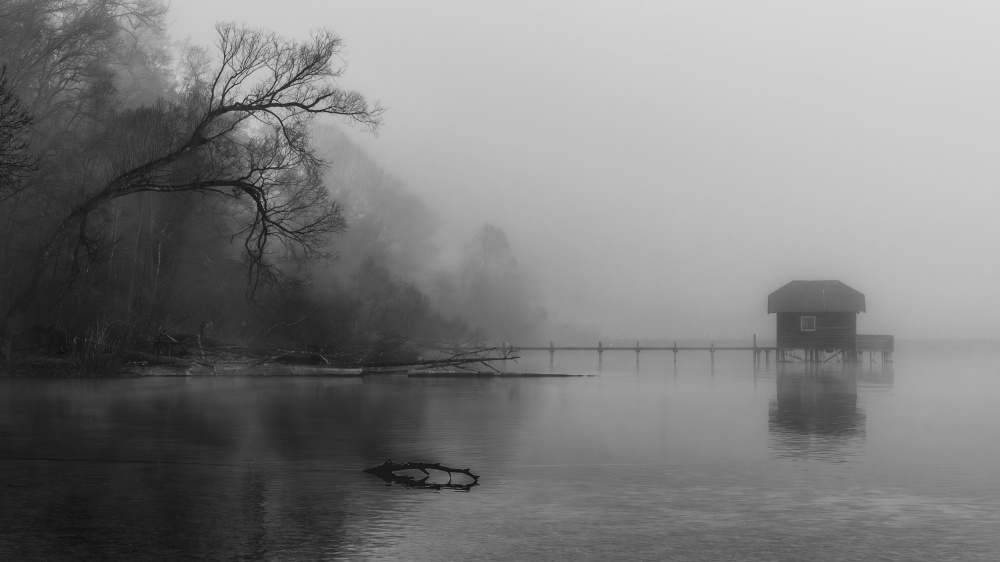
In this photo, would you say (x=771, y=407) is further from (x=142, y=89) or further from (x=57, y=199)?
(x=142, y=89)

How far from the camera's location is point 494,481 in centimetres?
1580

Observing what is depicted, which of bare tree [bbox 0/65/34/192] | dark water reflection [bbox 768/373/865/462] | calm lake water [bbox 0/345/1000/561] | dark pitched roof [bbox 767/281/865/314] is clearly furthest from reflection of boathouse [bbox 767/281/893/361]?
bare tree [bbox 0/65/34/192]

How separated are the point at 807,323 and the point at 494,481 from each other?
66939 mm

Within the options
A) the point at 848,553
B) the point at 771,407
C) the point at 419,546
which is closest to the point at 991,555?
the point at 848,553

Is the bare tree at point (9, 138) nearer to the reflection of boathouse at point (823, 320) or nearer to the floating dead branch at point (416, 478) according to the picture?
the floating dead branch at point (416, 478)

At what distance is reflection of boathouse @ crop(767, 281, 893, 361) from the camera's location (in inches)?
3063

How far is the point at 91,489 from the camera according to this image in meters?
14.4

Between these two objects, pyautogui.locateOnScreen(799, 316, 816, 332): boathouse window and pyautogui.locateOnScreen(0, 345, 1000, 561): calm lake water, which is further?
pyautogui.locateOnScreen(799, 316, 816, 332): boathouse window

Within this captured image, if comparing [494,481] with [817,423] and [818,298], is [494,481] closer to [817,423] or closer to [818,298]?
[817,423]

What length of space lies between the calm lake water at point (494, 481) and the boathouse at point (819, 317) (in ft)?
151

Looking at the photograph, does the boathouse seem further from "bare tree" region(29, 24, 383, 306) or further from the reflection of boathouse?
"bare tree" region(29, 24, 383, 306)

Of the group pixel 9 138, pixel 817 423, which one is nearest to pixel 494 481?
pixel 817 423

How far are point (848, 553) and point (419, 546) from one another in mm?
4268

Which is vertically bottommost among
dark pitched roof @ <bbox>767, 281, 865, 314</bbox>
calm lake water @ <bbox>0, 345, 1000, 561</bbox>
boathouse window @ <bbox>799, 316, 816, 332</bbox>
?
calm lake water @ <bbox>0, 345, 1000, 561</bbox>
